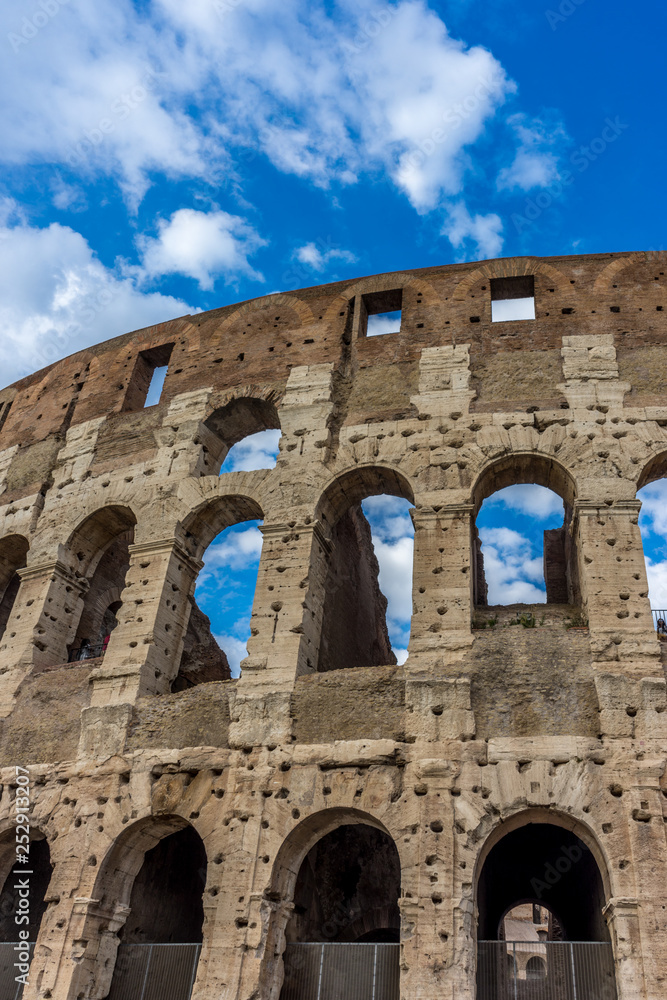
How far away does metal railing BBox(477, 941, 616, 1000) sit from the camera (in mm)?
7684

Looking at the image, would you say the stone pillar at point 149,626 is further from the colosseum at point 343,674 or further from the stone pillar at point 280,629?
the stone pillar at point 280,629

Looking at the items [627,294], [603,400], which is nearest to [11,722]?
[603,400]

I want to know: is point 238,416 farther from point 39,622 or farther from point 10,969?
point 10,969

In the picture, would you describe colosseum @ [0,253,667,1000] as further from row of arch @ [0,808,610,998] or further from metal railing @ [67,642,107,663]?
metal railing @ [67,642,107,663]

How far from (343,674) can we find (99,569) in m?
7.15

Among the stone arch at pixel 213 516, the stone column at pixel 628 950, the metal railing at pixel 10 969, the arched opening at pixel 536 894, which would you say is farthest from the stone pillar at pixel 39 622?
the stone column at pixel 628 950

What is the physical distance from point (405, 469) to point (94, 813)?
5854 mm

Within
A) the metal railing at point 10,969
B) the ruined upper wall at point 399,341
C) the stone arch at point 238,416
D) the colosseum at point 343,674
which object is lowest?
the metal railing at point 10,969

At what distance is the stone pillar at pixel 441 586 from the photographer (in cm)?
934

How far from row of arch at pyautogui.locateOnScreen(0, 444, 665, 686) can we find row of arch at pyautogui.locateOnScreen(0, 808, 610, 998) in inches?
105

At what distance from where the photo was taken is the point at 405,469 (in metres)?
10.9

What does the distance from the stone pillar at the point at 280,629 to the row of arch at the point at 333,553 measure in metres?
0.51

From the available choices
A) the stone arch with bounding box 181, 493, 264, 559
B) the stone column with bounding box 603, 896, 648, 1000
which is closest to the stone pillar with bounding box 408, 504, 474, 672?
the stone arch with bounding box 181, 493, 264, 559

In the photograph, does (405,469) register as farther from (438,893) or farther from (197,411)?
(438,893)
